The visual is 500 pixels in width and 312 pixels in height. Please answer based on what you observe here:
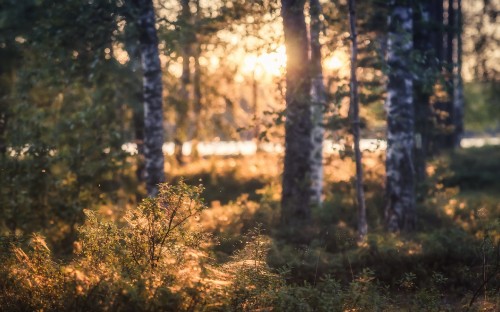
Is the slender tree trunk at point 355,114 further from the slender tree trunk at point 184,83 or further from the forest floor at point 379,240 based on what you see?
the slender tree trunk at point 184,83

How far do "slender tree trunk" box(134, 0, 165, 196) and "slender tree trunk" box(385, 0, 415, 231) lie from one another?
4980mm

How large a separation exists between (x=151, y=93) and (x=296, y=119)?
3018 mm

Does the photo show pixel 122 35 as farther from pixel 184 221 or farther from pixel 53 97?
pixel 184 221

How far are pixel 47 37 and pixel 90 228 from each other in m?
6.88

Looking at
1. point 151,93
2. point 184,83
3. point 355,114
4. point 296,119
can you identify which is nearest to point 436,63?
point 355,114

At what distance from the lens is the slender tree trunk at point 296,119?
11.9m

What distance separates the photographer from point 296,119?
12.2 metres

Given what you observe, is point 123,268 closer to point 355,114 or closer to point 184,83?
point 355,114

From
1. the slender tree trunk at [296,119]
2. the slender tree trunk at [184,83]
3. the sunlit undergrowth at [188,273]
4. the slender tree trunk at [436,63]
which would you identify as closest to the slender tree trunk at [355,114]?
the slender tree trunk at [296,119]

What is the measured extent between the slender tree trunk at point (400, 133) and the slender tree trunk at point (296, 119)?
2029 mm

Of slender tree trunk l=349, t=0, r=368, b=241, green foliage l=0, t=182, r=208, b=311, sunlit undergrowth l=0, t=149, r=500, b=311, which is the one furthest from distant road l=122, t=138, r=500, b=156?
green foliage l=0, t=182, r=208, b=311

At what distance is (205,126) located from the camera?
19.3 metres

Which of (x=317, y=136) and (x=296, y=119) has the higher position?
(x=296, y=119)

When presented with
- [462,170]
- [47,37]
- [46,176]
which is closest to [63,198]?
[46,176]
